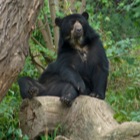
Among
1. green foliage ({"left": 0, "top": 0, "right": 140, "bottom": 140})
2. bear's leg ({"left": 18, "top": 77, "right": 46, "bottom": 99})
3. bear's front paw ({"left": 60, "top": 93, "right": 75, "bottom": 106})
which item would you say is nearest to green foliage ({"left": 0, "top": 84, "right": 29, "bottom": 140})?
green foliage ({"left": 0, "top": 0, "right": 140, "bottom": 140})

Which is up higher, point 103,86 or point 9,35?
point 9,35

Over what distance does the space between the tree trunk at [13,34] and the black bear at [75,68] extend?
1563 millimetres

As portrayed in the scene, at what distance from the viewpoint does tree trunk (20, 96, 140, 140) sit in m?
6.24

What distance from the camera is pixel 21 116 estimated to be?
7066mm

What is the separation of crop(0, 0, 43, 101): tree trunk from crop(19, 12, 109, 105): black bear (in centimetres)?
156

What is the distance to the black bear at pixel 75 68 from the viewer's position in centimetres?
743

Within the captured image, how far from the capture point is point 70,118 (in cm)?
675

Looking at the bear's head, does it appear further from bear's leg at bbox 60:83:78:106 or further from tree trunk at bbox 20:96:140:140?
tree trunk at bbox 20:96:140:140

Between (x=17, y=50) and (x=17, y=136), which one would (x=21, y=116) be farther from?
(x=17, y=50)

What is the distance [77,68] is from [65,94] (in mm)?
690

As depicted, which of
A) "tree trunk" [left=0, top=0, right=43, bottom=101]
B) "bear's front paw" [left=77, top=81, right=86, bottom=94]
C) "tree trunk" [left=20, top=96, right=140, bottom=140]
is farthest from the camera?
"bear's front paw" [left=77, top=81, right=86, bottom=94]

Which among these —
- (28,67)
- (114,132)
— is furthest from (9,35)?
(28,67)

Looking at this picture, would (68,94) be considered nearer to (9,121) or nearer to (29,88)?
(29,88)

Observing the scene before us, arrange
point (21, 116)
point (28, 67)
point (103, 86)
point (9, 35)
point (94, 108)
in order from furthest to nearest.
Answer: point (28, 67) < point (103, 86) < point (21, 116) < point (94, 108) < point (9, 35)
